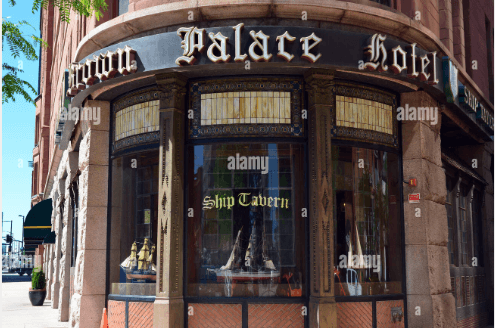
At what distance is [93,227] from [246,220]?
3.73m

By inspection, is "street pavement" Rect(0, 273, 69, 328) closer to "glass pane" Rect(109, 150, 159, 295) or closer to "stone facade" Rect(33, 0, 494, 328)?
"stone facade" Rect(33, 0, 494, 328)

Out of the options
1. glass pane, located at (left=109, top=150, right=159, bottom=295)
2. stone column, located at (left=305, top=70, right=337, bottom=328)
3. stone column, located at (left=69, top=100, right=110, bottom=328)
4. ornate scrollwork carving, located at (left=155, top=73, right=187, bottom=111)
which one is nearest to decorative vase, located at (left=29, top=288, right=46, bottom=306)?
stone column, located at (left=69, top=100, right=110, bottom=328)

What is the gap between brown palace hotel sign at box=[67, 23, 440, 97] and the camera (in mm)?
10570

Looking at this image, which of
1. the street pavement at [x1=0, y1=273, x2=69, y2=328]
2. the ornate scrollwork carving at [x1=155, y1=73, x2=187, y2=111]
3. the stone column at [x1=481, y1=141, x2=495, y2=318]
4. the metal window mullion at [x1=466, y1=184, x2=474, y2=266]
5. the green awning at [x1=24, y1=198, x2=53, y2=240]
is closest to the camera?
the ornate scrollwork carving at [x1=155, y1=73, x2=187, y2=111]

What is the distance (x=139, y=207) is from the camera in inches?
483

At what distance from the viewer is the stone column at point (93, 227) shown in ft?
41.2

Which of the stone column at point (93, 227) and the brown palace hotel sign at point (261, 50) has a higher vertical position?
the brown palace hotel sign at point (261, 50)

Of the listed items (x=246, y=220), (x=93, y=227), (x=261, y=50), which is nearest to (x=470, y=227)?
(x=246, y=220)

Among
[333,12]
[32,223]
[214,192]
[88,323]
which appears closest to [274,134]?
[214,192]

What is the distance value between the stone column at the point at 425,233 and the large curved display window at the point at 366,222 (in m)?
0.27

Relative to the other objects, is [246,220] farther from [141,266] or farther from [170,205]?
[141,266]

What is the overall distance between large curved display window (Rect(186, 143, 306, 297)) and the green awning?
17.1m

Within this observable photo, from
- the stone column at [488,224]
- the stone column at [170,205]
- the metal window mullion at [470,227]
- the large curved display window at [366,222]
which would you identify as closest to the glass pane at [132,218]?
the stone column at [170,205]

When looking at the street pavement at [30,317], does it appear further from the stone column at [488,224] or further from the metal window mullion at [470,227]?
the stone column at [488,224]
